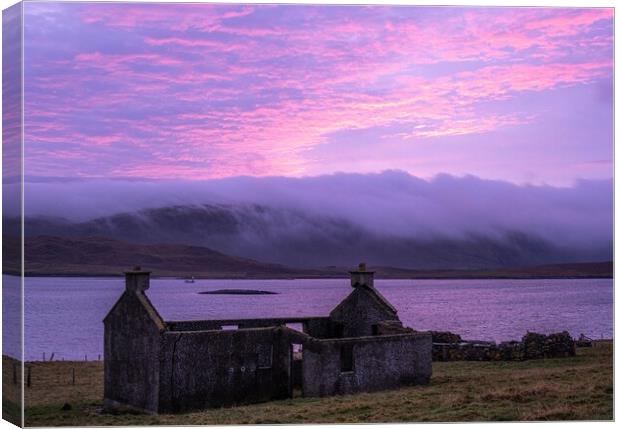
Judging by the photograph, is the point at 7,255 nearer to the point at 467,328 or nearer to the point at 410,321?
the point at 467,328

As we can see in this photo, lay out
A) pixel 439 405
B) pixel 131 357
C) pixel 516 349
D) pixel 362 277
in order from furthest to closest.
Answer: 1. pixel 516 349
2. pixel 362 277
3. pixel 131 357
4. pixel 439 405

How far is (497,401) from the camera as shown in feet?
87.5

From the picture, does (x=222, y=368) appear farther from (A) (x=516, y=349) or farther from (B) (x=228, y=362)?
(A) (x=516, y=349)

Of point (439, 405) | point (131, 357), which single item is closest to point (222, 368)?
point (131, 357)

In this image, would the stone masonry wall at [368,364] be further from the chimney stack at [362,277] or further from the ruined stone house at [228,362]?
the chimney stack at [362,277]

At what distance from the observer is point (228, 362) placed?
1188 inches

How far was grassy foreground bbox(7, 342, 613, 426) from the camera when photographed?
83.5 ft

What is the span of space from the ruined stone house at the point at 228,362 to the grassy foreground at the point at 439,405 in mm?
697

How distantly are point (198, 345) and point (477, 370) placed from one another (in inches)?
568

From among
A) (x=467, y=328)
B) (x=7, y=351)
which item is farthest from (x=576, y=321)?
(x=7, y=351)

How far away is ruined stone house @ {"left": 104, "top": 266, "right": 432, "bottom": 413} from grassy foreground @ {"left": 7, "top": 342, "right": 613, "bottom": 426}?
70 cm

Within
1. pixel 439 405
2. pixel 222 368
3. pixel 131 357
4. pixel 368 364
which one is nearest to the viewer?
pixel 439 405

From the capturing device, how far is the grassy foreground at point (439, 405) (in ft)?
83.5

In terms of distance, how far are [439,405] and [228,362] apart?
775cm
